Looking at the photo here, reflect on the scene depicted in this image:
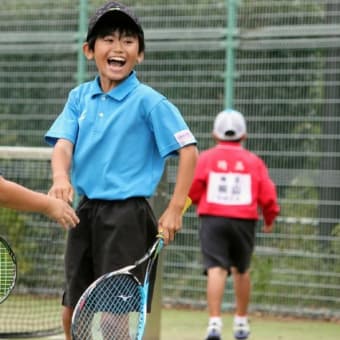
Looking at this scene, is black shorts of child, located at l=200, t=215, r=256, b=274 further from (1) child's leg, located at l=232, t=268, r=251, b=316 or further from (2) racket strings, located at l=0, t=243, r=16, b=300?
(2) racket strings, located at l=0, t=243, r=16, b=300

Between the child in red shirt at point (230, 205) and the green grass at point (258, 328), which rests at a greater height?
the child in red shirt at point (230, 205)

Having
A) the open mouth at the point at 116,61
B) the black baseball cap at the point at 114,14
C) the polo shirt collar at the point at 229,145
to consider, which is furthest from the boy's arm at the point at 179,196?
the polo shirt collar at the point at 229,145

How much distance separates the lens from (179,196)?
5309 mm

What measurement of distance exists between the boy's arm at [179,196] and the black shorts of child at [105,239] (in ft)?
0.51

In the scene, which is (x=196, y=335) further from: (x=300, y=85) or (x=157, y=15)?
(x=157, y=15)

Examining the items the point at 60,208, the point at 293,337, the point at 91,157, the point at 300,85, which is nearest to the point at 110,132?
the point at 91,157

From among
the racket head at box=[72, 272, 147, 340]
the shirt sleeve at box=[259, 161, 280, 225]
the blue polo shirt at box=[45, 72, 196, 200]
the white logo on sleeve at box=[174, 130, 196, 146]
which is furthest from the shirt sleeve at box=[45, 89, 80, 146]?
the shirt sleeve at box=[259, 161, 280, 225]

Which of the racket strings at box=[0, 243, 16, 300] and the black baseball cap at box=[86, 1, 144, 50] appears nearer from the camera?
the racket strings at box=[0, 243, 16, 300]

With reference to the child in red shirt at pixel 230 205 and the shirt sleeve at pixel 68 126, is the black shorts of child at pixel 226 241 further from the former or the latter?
the shirt sleeve at pixel 68 126

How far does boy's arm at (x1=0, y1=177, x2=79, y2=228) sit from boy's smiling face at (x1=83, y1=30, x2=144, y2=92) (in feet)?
2.81

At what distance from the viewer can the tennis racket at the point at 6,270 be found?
4719 mm

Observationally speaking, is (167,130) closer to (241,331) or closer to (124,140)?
(124,140)

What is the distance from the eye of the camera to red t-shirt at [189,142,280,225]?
8375mm

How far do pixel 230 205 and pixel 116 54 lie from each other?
3125 millimetres
